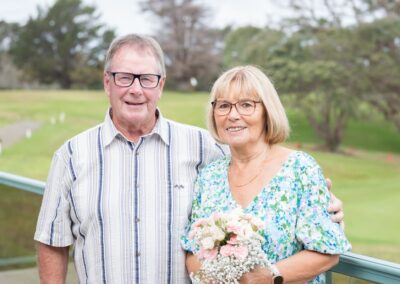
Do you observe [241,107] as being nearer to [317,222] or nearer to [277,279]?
[317,222]

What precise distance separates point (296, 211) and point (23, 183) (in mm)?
2318

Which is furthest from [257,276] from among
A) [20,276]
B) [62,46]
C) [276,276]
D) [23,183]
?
[62,46]

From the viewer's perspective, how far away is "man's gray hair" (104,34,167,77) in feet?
8.50

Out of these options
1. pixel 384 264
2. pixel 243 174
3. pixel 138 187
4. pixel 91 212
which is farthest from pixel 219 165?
pixel 384 264

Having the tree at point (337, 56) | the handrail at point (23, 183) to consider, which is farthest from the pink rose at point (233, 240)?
the tree at point (337, 56)

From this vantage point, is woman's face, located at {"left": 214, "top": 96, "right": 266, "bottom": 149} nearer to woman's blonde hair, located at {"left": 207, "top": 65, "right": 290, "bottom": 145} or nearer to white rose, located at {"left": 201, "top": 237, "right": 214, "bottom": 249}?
woman's blonde hair, located at {"left": 207, "top": 65, "right": 290, "bottom": 145}

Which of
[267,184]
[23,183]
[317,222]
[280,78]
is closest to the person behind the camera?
[317,222]

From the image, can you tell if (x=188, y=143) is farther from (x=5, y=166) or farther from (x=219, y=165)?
(x=5, y=166)

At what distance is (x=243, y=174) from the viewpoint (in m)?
2.43

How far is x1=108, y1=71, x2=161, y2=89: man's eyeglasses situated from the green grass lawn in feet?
0.85

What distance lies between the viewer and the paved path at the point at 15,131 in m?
34.2

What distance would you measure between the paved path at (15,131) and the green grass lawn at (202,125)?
0.53 meters

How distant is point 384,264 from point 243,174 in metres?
0.58

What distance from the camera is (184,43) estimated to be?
54719 millimetres
